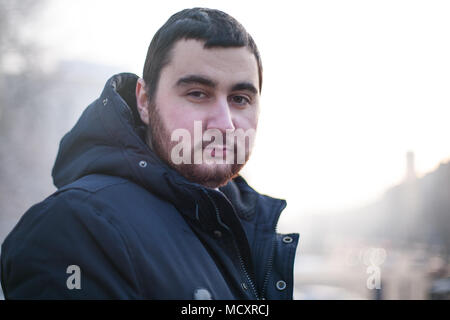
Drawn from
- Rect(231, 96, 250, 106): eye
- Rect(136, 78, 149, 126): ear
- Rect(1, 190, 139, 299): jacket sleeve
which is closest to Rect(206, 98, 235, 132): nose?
Rect(231, 96, 250, 106): eye

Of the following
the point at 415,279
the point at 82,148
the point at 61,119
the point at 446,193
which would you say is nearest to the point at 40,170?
the point at 61,119

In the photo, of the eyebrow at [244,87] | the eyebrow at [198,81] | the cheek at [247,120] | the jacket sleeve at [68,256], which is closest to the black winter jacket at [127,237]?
the jacket sleeve at [68,256]

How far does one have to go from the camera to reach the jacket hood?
59.4 inches

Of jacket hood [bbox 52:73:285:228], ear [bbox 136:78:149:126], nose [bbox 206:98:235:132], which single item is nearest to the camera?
jacket hood [bbox 52:73:285:228]

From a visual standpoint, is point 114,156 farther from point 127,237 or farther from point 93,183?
point 127,237

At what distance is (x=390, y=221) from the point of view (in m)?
28.3

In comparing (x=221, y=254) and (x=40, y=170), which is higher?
(x=40, y=170)

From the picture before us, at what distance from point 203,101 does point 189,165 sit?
29 centimetres

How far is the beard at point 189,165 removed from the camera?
1654 millimetres

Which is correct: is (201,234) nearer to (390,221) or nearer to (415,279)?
(415,279)

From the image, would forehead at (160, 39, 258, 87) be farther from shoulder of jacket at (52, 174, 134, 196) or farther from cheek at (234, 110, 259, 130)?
shoulder of jacket at (52, 174, 134, 196)

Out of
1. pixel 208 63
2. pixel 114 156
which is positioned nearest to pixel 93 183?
pixel 114 156

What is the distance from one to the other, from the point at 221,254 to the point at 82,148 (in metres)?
0.78
